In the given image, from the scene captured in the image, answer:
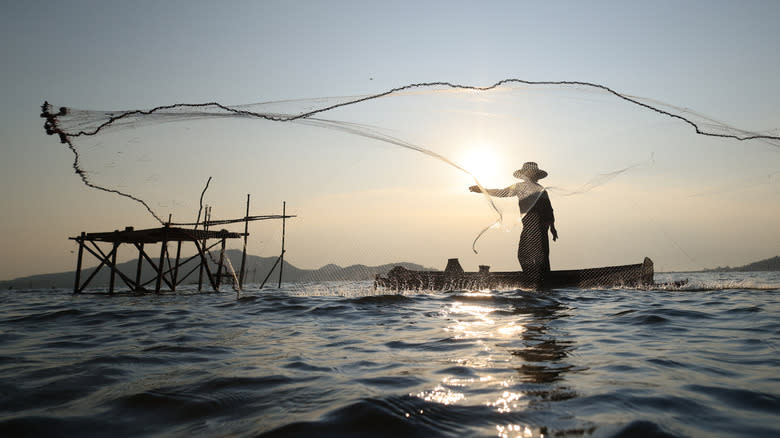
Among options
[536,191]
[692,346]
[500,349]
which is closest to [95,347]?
[500,349]

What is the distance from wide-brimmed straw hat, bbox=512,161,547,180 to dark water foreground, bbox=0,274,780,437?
35.6 feet

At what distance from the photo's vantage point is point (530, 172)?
58.0 ft

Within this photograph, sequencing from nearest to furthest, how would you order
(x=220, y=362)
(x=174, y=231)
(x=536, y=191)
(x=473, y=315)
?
1. (x=220, y=362)
2. (x=473, y=315)
3. (x=536, y=191)
4. (x=174, y=231)

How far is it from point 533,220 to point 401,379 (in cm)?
1500

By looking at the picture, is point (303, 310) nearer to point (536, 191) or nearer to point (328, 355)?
point (328, 355)

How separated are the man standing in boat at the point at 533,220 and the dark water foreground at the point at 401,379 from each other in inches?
389

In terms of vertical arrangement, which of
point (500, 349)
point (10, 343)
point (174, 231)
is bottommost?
point (10, 343)

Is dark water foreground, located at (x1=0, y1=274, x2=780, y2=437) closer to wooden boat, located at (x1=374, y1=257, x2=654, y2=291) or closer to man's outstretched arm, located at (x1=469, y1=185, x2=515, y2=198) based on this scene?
man's outstretched arm, located at (x1=469, y1=185, x2=515, y2=198)

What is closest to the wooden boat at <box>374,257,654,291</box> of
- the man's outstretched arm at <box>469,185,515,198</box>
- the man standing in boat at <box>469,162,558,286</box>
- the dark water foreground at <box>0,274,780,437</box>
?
the man standing in boat at <box>469,162,558,286</box>

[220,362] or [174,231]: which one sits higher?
[174,231]

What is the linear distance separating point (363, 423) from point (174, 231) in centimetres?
2164

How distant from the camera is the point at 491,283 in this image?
Result: 21.2m

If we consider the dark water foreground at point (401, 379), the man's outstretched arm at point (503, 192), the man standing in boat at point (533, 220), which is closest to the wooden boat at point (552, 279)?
the man standing in boat at point (533, 220)

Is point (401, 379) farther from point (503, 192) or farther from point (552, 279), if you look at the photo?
point (552, 279)
